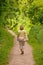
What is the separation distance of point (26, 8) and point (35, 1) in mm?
2406

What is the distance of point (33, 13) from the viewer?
1555 inches

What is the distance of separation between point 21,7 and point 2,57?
29168 mm

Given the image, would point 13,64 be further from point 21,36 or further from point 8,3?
point 8,3

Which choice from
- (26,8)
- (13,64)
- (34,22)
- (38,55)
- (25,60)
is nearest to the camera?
(13,64)

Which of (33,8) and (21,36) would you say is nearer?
Result: (21,36)

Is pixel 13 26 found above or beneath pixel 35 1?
beneath

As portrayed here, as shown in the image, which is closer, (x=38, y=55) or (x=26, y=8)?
(x=38, y=55)

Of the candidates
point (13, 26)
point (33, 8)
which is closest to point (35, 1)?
point (33, 8)

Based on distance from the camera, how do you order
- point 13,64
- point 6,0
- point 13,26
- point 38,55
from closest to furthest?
point 13,64 < point 38,55 < point 6,0 < point 13,26

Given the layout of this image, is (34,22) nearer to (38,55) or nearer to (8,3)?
(8,3)

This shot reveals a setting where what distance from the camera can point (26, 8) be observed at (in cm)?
4247

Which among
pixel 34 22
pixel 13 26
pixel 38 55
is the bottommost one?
pixel 13 26

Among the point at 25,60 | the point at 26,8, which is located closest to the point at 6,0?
the point at 25,60

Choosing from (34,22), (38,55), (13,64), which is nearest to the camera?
(13,64)
